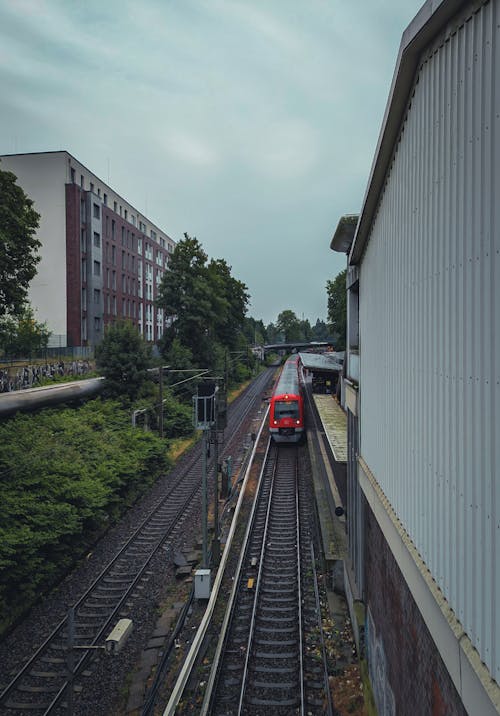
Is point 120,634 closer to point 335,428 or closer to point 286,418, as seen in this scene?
point 335,428

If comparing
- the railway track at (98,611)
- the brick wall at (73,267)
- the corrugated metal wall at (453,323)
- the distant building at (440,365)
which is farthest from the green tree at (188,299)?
the corrugated metal wall at (453,323)

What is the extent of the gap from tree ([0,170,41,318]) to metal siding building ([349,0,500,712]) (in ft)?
48.5

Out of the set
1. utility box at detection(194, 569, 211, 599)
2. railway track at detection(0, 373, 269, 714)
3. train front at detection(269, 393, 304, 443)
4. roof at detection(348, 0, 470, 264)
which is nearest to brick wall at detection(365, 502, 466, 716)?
utility box at detection(194, 569, 211, 599)

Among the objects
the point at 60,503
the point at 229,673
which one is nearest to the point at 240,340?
the point at 60,503

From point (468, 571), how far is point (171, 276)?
42.3m

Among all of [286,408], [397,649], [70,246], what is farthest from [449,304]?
[70,246]

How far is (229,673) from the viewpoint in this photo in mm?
9719

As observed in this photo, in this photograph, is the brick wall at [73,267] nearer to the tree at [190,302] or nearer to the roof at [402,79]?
the tree at [190,302]

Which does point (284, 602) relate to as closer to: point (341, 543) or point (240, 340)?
point (341, 543)

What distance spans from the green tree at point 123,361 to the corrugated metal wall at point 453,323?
2536cm

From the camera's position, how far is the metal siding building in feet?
11.5

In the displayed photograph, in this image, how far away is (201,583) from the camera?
12.4 metres

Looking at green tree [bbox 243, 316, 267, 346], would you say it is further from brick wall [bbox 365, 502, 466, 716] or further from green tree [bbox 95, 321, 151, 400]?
brick wall [bbox 365, 502, 466, 716]

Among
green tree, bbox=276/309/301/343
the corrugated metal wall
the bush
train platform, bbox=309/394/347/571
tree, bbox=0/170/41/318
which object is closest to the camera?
the corrugated metal wall
